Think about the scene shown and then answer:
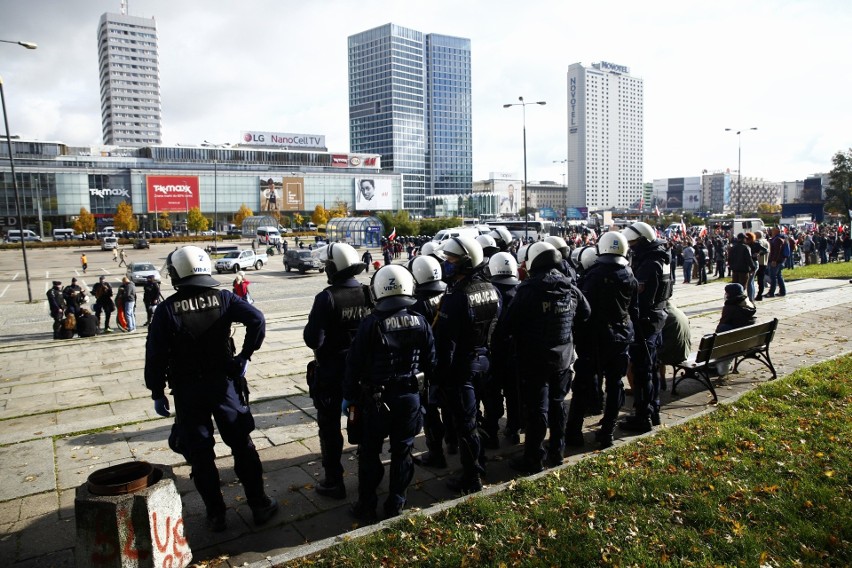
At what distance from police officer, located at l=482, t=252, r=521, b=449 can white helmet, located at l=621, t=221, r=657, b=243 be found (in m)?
1.68

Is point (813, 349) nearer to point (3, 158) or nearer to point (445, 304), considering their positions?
point (445, 304)

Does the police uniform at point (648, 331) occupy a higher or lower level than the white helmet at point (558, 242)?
lower

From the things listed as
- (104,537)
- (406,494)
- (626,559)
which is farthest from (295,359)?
(626,559)

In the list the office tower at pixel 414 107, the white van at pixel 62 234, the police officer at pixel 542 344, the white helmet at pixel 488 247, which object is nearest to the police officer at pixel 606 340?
the police officer at pixel 542 344

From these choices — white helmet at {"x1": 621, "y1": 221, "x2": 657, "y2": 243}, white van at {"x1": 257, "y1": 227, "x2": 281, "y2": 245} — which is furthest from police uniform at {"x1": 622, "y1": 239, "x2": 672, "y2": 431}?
white van at {"x1": 257, "y1": 227, "x2": 281, "y2": 245}

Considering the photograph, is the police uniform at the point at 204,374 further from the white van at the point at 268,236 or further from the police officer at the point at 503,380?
the white van at the point at 268,236

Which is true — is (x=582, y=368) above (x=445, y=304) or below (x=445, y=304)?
below

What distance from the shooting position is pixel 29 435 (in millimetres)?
6875

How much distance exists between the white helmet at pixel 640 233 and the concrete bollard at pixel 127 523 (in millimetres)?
5457

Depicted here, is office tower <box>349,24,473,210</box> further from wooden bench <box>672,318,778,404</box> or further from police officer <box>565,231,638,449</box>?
police officer <box>565,231,638,449</box>

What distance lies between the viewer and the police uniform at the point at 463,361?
191 inches

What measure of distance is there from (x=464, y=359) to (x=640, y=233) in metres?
3.20

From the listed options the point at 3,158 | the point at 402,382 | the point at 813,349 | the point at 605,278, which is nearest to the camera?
the point at 402,382

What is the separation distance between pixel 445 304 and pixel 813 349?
7.82m
